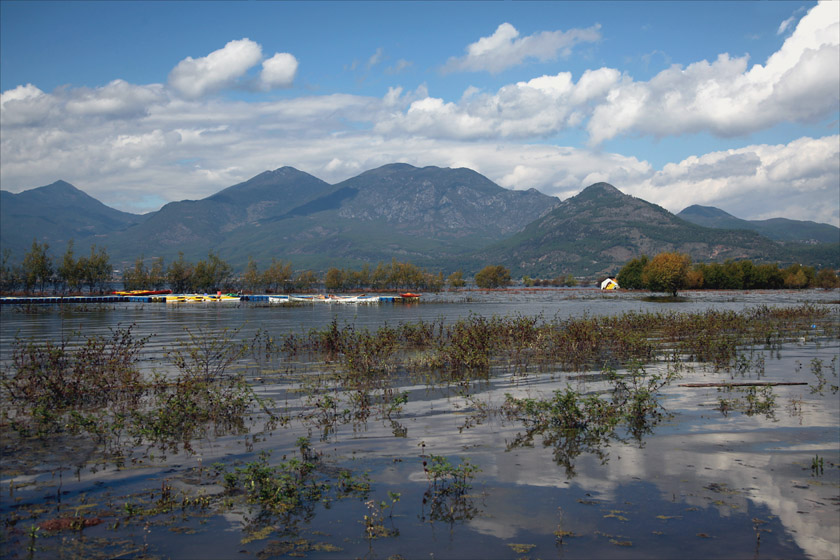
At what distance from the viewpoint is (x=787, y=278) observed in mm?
184500

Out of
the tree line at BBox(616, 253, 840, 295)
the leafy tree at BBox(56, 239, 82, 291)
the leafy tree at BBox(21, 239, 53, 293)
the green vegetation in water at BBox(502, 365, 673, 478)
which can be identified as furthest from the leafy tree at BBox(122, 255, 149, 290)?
the green vegetation in water at BBox(502, 365, 673, 478)

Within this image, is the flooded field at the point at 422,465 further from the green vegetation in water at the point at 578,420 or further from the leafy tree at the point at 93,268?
the leafy tree at the point at 93,268

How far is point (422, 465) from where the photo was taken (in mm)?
14281

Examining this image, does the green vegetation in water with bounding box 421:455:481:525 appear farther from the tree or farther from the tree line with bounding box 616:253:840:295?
the tree line with bounding box 616:253:840:295

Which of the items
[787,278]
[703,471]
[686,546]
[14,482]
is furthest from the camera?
[787,278]

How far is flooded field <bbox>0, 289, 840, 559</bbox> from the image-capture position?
1036 cm

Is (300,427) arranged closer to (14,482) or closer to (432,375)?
(14,482)

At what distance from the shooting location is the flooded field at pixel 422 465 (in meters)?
10.4

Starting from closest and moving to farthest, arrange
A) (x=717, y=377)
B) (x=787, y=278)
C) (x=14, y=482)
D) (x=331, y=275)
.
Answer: (x=14, y=482)
(x=717, y=377)
(x=787, y=278)
(x=331, y=275)

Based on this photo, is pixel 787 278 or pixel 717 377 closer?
pixel 717 377

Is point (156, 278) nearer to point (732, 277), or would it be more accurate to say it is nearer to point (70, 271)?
point (70, 271)

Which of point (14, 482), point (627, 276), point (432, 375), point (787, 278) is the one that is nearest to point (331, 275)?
point (627, 276)

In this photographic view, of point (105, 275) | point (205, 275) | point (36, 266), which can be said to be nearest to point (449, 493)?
point (36, 266)

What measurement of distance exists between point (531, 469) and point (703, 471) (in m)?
4.08
